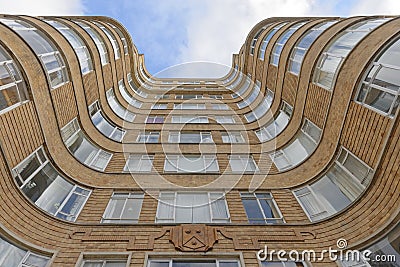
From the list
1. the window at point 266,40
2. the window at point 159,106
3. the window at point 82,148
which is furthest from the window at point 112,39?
the window at point 266,40

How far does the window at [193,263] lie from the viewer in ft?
29.2

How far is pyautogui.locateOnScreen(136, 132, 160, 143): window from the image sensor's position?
17750 millimetres

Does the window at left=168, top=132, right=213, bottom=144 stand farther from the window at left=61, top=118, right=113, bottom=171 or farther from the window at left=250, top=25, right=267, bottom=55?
the window at left=250, top=25, right=267, bottom=55

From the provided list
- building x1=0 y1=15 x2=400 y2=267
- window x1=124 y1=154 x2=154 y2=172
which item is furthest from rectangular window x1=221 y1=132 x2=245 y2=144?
window x1=124 y1=154 x2=154 y2=172

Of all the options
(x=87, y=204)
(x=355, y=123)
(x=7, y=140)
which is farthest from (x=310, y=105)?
(x=7, y=140)

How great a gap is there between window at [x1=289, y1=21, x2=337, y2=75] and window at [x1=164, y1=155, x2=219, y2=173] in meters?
7.34

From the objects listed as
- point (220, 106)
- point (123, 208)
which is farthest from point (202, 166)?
point (220, 106)

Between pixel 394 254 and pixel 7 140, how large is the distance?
12444 millimetres

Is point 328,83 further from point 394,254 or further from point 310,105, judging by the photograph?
point 394,254

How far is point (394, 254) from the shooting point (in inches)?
299

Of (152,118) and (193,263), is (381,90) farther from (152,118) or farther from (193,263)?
(152,118)

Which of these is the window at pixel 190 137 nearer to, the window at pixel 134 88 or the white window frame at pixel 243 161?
the white window frame at pixel 243 161

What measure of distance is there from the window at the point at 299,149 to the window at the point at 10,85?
1223 cm

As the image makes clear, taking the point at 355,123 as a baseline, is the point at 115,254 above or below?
below
